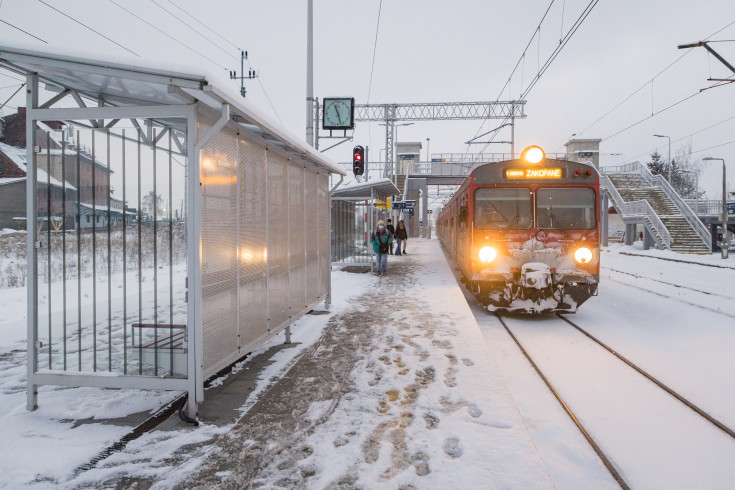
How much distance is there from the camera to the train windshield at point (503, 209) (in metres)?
9.60

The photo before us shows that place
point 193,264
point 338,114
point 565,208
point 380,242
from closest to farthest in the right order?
point 193,264, point 565,208, point 338,114, point 380,242

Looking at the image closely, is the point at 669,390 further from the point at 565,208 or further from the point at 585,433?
the point at 565,208

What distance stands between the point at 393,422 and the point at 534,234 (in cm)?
625

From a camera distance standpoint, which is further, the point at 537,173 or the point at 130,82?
the point at 537,173

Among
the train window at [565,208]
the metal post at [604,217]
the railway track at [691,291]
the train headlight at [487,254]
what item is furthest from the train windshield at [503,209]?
the metal post at [604,217]

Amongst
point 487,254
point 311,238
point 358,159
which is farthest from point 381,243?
point 311,238

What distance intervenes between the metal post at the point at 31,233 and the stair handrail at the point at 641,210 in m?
30.9

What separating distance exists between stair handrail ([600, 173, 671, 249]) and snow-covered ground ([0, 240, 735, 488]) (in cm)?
2352

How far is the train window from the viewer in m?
9.45

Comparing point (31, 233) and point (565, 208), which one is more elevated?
point (565, 208)

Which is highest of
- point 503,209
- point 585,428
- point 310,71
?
point 310,71

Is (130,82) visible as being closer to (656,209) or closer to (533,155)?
(533,155)

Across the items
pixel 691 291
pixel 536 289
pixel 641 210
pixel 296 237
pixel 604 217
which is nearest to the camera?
pixel 296 237

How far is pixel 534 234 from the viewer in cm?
942
